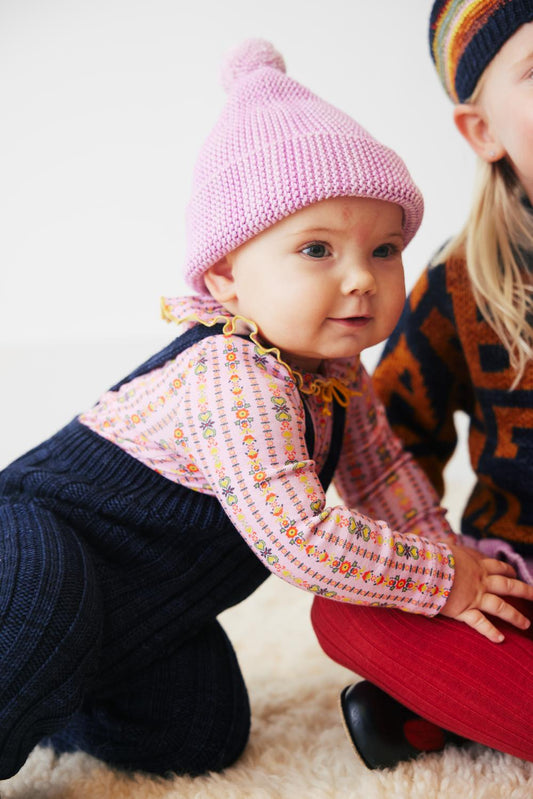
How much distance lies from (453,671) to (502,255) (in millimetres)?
476

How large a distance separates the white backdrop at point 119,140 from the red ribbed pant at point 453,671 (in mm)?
1048

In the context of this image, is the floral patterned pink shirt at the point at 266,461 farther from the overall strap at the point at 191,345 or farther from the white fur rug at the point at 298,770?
the white fur rug at the point at 298,770

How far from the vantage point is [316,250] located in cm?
75

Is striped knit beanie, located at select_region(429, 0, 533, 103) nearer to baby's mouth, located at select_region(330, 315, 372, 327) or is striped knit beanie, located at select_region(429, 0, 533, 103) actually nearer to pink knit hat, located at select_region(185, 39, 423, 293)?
pink knit hat, located at select_region(185, 39, 423, 293)

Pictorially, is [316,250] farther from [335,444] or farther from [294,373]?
[335,444]

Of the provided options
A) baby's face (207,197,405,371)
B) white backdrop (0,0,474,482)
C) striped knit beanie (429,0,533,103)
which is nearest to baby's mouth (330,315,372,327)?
baby's face (207,197,405,371)

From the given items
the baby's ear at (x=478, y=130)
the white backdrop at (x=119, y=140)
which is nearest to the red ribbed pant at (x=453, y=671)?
the baby's ear at (x=478, y=130)

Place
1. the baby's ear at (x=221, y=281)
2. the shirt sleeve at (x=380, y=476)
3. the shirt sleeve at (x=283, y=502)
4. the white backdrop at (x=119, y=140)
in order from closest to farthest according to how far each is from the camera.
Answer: the shirt sleeve at (x=283, y=502)
the baby's ear at (x=221, y=281)
the shirt sleeve at (x=380, y=476)
the white backdrop at (x=119, y=140)

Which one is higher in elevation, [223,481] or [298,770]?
[223,481]

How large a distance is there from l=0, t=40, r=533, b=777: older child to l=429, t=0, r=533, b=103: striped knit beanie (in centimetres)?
20

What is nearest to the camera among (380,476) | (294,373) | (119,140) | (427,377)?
(294,373)

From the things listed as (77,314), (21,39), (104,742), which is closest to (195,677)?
(104,742)

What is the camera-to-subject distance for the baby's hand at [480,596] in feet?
2.49

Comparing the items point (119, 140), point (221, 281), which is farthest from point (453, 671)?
point (119, 140)
